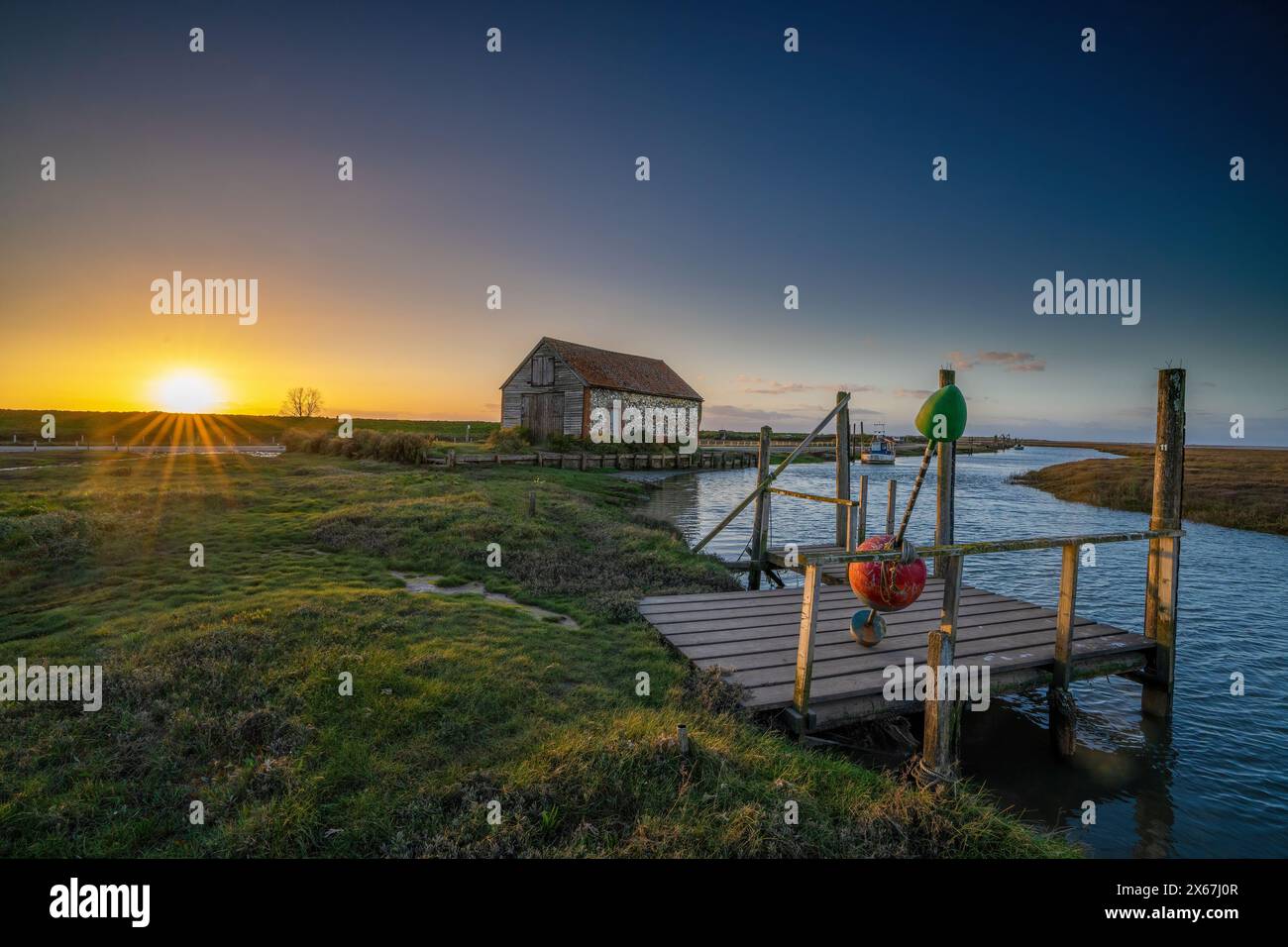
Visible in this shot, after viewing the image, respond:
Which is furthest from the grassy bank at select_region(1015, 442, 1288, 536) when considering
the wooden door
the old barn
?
the wooden door

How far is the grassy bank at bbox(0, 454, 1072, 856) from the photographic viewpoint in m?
3.77

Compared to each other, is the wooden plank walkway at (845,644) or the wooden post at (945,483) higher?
the wooden post at (945,483)

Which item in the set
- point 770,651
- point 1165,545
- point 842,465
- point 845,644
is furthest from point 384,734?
point 842,465

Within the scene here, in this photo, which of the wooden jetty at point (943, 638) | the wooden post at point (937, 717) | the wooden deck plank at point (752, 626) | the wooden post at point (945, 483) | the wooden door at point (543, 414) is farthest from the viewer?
the wooden door at point (543, 414)

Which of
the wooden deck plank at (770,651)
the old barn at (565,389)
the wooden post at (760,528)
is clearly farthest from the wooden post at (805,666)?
the old barn at (565,389)

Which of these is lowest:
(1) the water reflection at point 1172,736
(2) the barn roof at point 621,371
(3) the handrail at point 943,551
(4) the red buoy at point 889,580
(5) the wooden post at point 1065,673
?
(1) the water reflection at point 1172,736

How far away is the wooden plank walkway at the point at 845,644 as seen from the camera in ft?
20.2

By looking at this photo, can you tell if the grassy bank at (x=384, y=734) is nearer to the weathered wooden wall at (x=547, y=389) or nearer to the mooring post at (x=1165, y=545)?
the mooring post at (x=1165, y=545)

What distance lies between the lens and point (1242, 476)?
34.6 meters

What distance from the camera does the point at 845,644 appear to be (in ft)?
24.1

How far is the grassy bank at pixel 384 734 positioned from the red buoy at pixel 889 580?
1928mm
